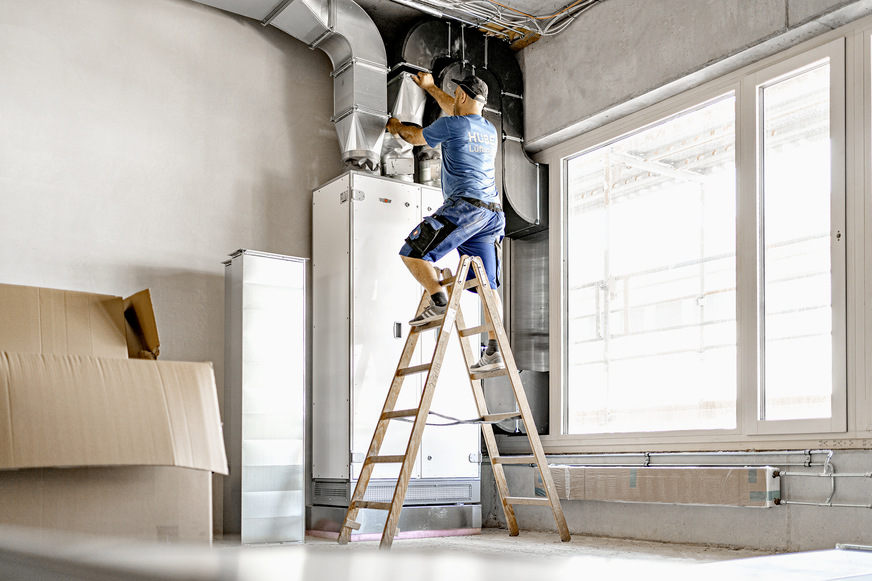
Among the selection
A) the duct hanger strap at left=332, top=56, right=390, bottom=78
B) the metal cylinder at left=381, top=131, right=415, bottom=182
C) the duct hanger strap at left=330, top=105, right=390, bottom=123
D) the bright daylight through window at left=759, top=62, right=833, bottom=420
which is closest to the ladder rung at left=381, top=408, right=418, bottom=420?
the metal cylinder at left=381, top=131, right=415, bottom=182

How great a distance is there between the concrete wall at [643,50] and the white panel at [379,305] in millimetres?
1155

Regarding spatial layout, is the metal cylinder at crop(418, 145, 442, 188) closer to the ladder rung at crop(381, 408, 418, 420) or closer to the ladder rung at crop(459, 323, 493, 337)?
the ladder rung at crop(459, 323, 493, 337)

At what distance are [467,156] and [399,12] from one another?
55.1 inches

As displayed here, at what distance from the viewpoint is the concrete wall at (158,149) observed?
3.69 metres

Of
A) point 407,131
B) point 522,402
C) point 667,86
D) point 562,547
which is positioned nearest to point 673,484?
point 562,547

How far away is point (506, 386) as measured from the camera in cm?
489

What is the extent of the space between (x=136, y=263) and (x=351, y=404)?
4.26 ft

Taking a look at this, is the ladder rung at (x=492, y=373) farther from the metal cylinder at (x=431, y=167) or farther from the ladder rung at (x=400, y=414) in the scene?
the metal cylinder at (x=431, y=167)

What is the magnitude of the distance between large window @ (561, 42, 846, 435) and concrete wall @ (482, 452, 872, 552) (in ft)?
0.75

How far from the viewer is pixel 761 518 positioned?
3.37m

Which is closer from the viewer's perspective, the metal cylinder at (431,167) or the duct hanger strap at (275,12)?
the duct hanger strap at (275,12)

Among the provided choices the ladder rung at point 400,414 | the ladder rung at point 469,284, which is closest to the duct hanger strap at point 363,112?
the ladder rung at point 469,284

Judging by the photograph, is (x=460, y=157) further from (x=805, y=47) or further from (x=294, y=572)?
(x=294, y=572)

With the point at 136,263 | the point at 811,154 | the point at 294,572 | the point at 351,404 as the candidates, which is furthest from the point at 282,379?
the point at 294,572
